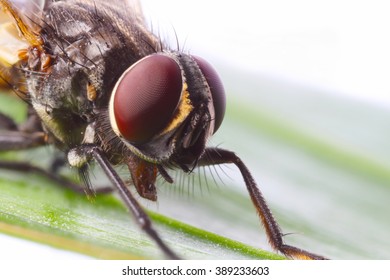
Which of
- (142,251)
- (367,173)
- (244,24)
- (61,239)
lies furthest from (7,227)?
(244,24)

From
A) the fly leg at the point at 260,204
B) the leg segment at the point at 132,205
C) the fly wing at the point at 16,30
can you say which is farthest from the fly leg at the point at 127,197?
the fly wing at the point at 16,30

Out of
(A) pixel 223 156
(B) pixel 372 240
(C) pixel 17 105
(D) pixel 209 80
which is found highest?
(D) pixel 209 80

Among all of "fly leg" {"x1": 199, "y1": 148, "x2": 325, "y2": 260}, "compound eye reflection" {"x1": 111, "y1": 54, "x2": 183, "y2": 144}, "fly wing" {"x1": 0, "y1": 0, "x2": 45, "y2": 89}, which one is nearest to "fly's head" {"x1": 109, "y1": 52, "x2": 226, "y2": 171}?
"compound eye reflection" {"x1": 111, "y1": 54, "x2": 183, "y2": 144}

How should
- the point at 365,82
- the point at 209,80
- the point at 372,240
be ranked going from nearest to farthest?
the point at 209,80
the point at 372,240
the point at 365,82

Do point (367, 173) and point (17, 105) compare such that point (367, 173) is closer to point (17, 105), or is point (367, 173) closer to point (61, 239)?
point (17, 105)

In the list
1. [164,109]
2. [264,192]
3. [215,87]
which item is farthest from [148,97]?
[264,192]

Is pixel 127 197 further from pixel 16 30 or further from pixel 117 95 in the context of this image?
pixel 16 30
